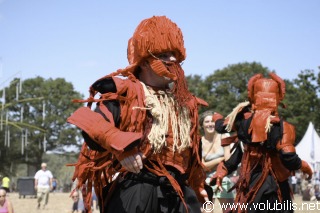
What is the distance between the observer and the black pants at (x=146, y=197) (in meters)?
3.74

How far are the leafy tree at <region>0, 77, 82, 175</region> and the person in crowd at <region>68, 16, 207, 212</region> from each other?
58.4 metres

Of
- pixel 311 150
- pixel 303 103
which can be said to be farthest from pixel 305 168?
pixel 303 103

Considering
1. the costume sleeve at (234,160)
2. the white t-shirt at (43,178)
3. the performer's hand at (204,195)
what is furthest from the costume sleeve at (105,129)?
the white t-shirt at (43,178)

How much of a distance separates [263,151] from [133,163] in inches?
123

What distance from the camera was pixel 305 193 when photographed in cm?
2259

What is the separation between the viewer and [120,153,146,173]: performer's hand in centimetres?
357

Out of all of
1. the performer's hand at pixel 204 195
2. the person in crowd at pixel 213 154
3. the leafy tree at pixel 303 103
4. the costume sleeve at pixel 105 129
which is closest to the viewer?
the costume sleeve at pixel 105 129

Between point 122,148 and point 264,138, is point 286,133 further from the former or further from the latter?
point 122,148

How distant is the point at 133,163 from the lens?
3.57 metres

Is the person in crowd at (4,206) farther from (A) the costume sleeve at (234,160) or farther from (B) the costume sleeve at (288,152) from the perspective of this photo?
(B) the costume sleeve at (288,152)

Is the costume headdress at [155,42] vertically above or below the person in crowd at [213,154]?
above

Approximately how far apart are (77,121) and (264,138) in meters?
3.00

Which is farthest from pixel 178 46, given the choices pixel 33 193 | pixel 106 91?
pixel 33 193

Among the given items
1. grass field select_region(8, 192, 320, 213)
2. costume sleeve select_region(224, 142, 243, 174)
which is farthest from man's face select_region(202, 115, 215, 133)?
costume sleeve select_region(224, 142, 243, 174)
